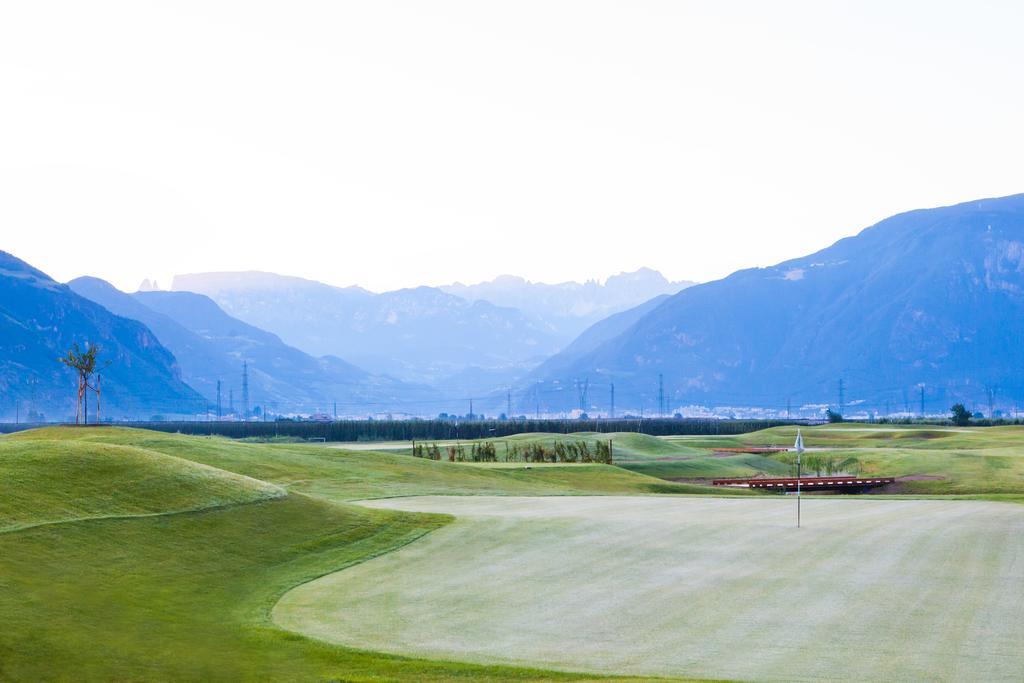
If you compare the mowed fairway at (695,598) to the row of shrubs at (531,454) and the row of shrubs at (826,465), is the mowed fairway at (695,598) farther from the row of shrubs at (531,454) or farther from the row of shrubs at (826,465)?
the row of shrubs at (826,465)

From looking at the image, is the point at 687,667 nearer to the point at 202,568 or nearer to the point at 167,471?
the point at 202,568

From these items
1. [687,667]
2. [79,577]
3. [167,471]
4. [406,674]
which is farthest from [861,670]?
[167,471]

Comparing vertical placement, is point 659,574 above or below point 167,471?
below

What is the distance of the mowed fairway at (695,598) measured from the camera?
2000 cm

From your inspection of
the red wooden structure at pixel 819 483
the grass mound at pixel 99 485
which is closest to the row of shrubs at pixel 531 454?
the red wooden structure at pixel 819 483

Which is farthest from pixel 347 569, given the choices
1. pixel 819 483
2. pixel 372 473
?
pixel 819 483

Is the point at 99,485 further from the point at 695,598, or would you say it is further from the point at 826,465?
the point at 826,465

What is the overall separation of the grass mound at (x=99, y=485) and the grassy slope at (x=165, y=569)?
0.06 m

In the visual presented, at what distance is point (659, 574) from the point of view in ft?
87.6

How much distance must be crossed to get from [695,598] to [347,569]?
803 cm

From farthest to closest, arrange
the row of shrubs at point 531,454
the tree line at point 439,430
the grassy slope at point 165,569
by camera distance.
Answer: the tree line at point 439,430 → the row of shrubs at point 531,454 → the grassy slope at point 165,569

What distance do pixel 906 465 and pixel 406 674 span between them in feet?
182

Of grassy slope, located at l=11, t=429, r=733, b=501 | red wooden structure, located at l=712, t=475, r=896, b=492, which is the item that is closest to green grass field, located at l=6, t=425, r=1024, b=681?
grassy slope, located at l=11, t=429, r=733, b=501

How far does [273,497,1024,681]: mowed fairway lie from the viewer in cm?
2000
